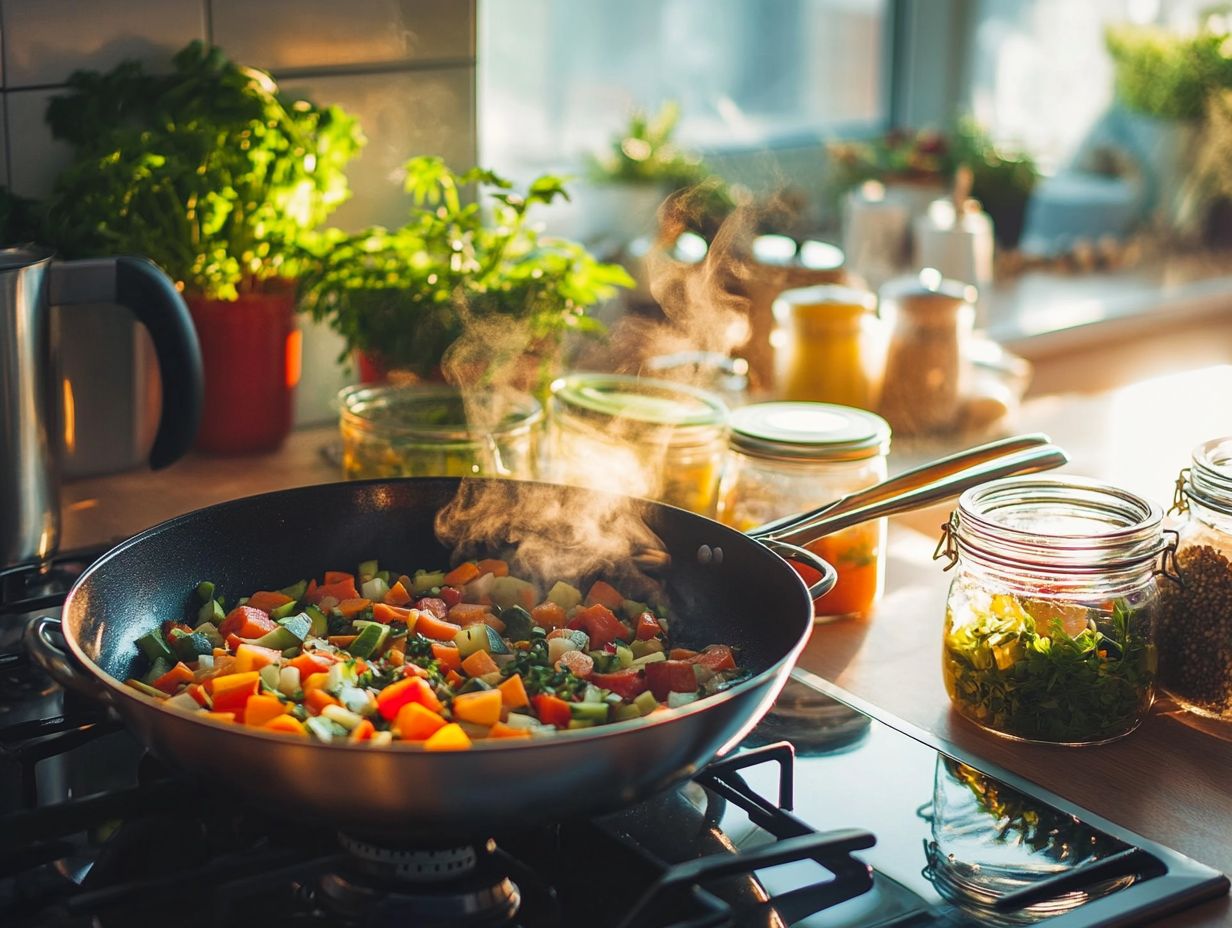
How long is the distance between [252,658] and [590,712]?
22 centimetres

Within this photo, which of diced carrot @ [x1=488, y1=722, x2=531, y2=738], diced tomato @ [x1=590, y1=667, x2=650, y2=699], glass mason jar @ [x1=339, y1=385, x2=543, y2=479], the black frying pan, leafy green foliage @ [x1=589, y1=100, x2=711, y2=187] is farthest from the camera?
leafy green foliage @ [x1=589, y1=100, x2=711, y2=187]

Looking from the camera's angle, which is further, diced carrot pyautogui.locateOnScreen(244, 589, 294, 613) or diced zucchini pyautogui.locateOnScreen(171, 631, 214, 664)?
diced carrot pyautogui.locateOnScreen(244, 589, 294, 613)

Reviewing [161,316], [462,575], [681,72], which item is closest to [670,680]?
[462,575]

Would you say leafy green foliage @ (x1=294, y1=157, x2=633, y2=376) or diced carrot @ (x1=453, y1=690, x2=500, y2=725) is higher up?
leafy green foliage @ (x1=294, y1=157, x2=633, y2=376)

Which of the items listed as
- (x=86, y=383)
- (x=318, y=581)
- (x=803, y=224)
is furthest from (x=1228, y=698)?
(x=803, y=224)

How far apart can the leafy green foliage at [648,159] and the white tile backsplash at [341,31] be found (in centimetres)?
68

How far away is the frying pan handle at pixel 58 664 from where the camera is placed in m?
0.78

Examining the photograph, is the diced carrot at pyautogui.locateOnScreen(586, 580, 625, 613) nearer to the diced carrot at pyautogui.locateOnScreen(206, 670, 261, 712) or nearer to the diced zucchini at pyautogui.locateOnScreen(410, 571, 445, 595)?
the diced zucchini at pyautogui.locateOnScreen(410, 571, 445, 595)

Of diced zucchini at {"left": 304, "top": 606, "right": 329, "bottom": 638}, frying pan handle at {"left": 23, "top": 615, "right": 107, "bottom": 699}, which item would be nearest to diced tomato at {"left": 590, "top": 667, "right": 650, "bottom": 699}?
diced zucchini at {"left": 304, "top": 606, "right": 329, "bottom": 638}

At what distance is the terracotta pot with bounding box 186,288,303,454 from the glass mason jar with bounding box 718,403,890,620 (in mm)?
517

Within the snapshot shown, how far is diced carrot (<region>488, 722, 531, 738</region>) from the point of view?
0.82 metres

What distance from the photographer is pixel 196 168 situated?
1.35m

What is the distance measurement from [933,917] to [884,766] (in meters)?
0.19

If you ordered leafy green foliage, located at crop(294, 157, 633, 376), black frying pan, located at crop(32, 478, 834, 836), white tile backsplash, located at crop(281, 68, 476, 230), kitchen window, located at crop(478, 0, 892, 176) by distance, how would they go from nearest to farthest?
1. black frying pan, located at crop(32, 478, 834, 836)
2. leafy green foliage, located at crop(294, 157, 633, 376)
3. white tile backsplash, located at crop(281, 68, 476, 230)
4. kitchen window, located at crop(478, 0, 892, 176)
